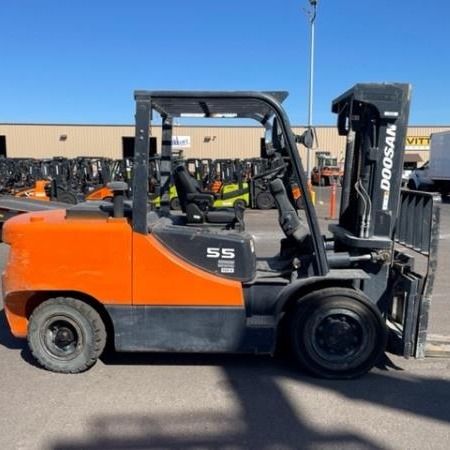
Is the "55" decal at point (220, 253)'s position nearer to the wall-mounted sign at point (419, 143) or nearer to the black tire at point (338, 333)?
the black tire at point (338, 333)

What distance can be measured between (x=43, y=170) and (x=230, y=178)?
7.77 m

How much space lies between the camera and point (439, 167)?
100ft

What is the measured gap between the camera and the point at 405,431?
3492mm

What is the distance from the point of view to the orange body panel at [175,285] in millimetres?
4230

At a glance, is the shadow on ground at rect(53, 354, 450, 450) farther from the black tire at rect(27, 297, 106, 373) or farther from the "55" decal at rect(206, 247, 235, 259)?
the "55" decal at rect(206, 247, 235, 259)

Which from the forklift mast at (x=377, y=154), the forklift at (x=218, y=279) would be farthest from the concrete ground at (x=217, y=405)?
the forklift mast at (x=377, y=154)

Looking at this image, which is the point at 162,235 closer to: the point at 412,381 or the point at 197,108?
the point at 197,108

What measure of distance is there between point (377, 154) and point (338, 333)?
155 centimetres

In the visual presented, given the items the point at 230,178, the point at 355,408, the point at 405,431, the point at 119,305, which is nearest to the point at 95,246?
the point at 119,305

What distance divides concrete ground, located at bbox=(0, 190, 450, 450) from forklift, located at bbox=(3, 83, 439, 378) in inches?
9.5

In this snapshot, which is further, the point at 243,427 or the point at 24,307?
the point at 24,307

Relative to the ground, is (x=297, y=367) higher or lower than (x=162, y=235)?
lower

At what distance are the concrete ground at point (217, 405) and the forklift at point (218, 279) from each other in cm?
24

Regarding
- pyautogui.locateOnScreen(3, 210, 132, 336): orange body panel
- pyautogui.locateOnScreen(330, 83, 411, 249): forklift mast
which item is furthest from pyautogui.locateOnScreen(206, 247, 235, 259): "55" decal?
pyautogui.locateOnScreen(330, 83, 411, 249): forklift mast
